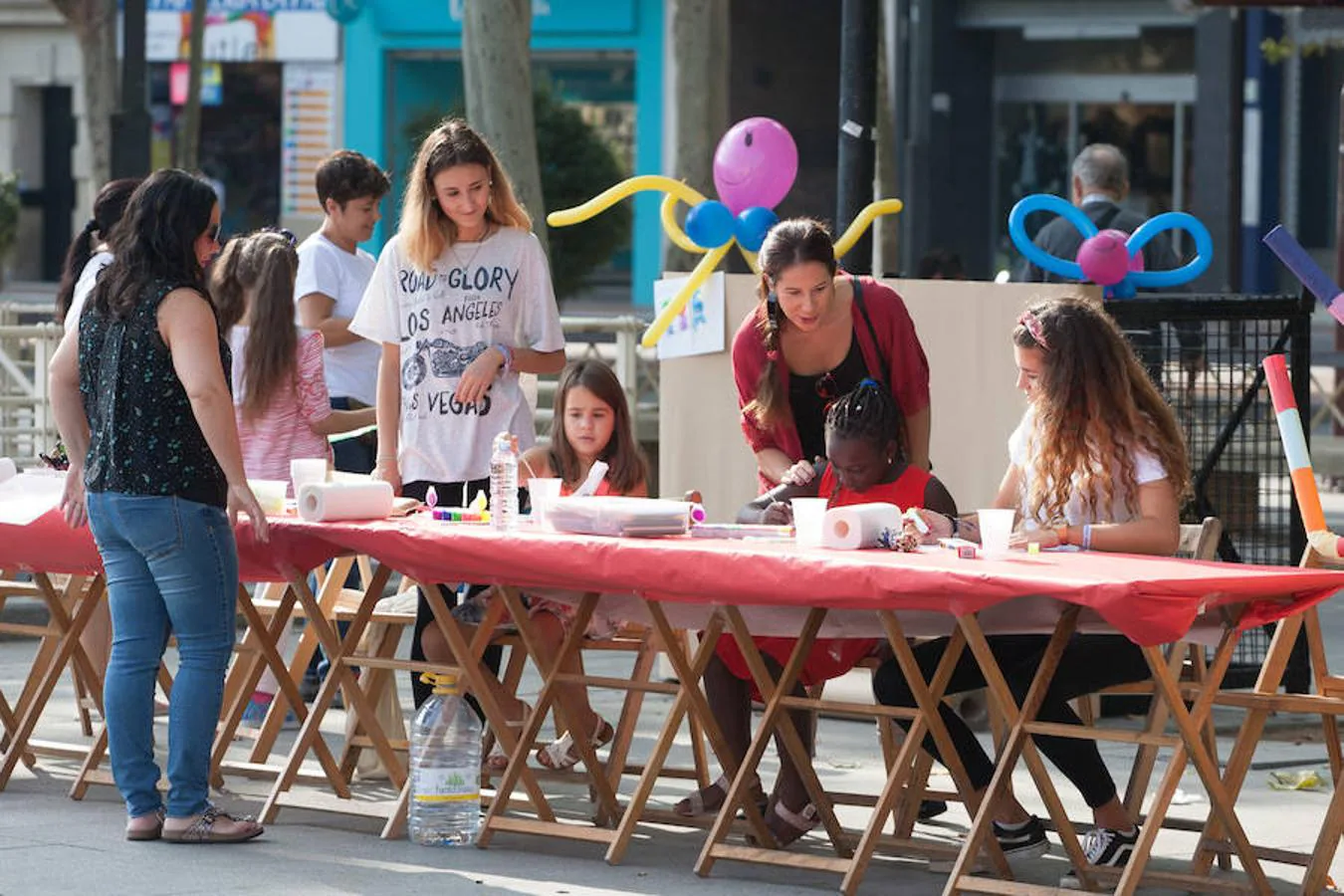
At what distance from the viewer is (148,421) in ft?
19.7

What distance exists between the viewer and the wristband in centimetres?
694

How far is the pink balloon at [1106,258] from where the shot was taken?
789 centimetres

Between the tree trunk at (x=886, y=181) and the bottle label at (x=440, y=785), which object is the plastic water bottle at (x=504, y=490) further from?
the tree trunk at (x=886, y=181)

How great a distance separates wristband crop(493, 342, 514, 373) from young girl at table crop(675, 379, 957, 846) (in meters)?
0.98

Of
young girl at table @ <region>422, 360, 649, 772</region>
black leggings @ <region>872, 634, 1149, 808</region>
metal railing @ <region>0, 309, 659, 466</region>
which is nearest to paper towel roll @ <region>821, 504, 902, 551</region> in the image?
black leggings @ <region>872, 634, 1149, 808</region>

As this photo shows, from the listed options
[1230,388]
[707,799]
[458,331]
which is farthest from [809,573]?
[1230,388]

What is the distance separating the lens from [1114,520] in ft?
19.8

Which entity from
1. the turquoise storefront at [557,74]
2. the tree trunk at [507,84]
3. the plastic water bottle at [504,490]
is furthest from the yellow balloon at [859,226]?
the turquoise storefront at [557,74]

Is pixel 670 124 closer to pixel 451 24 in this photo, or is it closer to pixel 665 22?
pixel 665 22

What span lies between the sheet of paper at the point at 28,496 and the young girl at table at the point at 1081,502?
7.77 feet

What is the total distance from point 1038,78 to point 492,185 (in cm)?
1999

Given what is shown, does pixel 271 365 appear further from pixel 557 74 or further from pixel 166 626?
pixel 557 74

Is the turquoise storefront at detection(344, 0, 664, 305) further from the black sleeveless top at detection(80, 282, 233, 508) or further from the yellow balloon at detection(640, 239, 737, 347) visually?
the black sleeveless top at detection(80, 282, 233, 508)

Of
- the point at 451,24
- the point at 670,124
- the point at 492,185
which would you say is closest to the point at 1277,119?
the point at 670,124
